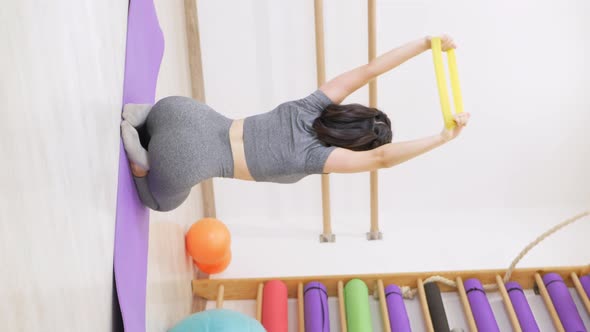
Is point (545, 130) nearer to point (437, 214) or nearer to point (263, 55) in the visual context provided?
point (437, 214)

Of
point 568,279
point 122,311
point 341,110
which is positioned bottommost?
point 568,279

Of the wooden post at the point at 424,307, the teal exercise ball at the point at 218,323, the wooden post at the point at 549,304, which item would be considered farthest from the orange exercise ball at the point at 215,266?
the wooden post at the point at 549,304

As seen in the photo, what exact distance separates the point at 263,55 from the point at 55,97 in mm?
1801

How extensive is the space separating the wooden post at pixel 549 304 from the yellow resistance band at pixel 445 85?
4.18ft

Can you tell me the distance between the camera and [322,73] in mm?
2988

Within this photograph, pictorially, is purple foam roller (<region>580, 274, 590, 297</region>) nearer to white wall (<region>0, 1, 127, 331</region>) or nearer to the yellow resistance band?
the yellow resistance band

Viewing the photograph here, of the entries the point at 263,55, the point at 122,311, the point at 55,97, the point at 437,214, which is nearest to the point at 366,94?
the point at 263,55

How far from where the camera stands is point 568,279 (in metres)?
3.09

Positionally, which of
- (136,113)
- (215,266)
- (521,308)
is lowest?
(521,308)

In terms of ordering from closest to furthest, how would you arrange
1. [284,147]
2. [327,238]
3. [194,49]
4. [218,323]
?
[284,147], [218,323], [194,49], [327,238]

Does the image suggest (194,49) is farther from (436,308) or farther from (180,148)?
(436,308)

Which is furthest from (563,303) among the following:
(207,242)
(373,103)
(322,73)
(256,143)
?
(256,143)

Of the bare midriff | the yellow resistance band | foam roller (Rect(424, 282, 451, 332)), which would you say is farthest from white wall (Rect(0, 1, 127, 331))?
foam roller (Rect(424, 282, 451, 332))

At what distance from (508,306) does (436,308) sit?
29 cm
